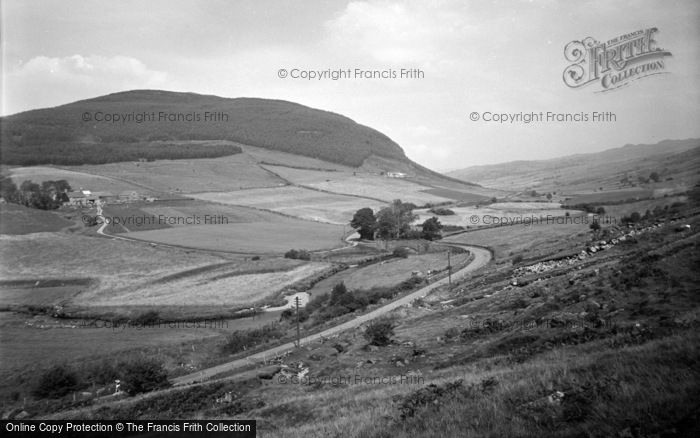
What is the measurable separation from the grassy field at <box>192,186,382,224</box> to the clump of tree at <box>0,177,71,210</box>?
3145cm

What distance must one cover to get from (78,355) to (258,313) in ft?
55.8

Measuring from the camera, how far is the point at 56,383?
2914cm

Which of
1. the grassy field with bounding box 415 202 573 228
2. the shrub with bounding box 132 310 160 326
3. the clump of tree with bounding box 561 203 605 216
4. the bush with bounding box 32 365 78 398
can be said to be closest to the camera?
the bush with bounding box 32 365 78 398

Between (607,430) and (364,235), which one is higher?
(607,430)

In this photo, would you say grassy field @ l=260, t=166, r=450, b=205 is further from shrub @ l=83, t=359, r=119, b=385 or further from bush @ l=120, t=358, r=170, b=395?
bush @ l=120, t=358, r=170, b=395

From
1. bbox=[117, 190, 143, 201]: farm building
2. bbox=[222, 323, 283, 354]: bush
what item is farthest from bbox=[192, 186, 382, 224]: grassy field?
bbox=[222, 323, 283, 354]: bush

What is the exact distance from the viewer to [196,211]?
9875 centimetres

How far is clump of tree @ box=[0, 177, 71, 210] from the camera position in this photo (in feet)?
314

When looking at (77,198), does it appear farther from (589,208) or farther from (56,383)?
(589,208)

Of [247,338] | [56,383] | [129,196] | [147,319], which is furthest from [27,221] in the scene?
[247,338]

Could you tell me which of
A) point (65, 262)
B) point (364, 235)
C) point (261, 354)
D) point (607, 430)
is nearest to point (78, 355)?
point (261, 354)

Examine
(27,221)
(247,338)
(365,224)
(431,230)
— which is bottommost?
(247,338)

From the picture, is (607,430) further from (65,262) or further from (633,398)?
(65,262)

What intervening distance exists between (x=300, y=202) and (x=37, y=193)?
6250 cm
